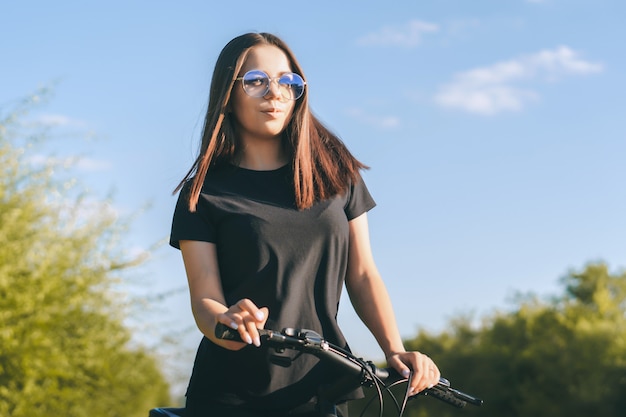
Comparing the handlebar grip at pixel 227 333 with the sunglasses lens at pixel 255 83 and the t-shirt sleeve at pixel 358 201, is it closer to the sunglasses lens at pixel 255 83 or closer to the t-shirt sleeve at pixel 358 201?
the t-shirt sleeve at pixel 358 201

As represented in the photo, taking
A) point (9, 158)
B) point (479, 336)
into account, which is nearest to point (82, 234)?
point (9, 158)

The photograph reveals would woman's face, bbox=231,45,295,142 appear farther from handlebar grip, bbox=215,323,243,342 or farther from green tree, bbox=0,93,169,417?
green tree, bbox=0,93,169,417

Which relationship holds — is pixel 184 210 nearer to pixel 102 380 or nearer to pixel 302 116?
pixel 302 116

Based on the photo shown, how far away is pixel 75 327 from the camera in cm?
1213

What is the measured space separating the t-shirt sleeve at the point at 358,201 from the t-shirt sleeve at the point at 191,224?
53 centimetres

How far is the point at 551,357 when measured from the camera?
3091 cm

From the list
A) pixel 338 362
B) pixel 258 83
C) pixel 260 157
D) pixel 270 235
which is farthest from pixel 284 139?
pixel 338 362

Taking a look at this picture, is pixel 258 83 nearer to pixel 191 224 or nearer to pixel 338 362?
pixel 191 224

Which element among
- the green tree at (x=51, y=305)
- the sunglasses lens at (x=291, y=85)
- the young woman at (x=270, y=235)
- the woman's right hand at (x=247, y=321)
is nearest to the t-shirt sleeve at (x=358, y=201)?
the young woman at (x=270, y=235)

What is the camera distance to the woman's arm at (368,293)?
11.1 ft

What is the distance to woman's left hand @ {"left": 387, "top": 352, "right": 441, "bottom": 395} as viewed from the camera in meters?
3.09

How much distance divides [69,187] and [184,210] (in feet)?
29.0

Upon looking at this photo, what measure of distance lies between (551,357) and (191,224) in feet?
95.9

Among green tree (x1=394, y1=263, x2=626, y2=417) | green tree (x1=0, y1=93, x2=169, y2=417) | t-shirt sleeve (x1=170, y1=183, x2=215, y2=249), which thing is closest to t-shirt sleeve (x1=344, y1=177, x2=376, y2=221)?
t-shirt sleeve (x1=170, y1=183, x2=215, y2=249)
